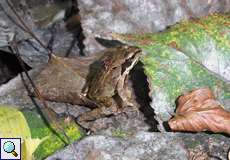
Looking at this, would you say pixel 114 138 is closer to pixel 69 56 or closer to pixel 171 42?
pixel 171 42

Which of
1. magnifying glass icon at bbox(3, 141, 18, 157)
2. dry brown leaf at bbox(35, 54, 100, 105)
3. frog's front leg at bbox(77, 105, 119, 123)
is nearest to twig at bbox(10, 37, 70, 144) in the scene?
dry brown leaf at bbox(35, 54, 100, 105)

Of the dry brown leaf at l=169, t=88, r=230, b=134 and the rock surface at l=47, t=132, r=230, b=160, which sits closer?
the rock surface at l=47, t=132, r=230, b=160

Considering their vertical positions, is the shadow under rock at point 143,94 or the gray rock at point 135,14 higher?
the gray rock at point 135,14

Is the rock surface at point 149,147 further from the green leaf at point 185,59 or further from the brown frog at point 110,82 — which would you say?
the brown frog at point 110,82

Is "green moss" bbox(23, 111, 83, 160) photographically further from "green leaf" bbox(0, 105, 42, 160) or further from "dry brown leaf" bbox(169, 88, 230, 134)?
"dry brown leaf" bbox(169, 88, 230, 134)

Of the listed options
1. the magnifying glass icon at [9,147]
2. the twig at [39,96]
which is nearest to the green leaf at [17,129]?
the magnifying glass icon at [9,147]

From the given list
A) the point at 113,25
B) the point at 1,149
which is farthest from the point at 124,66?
the point at 1,149
